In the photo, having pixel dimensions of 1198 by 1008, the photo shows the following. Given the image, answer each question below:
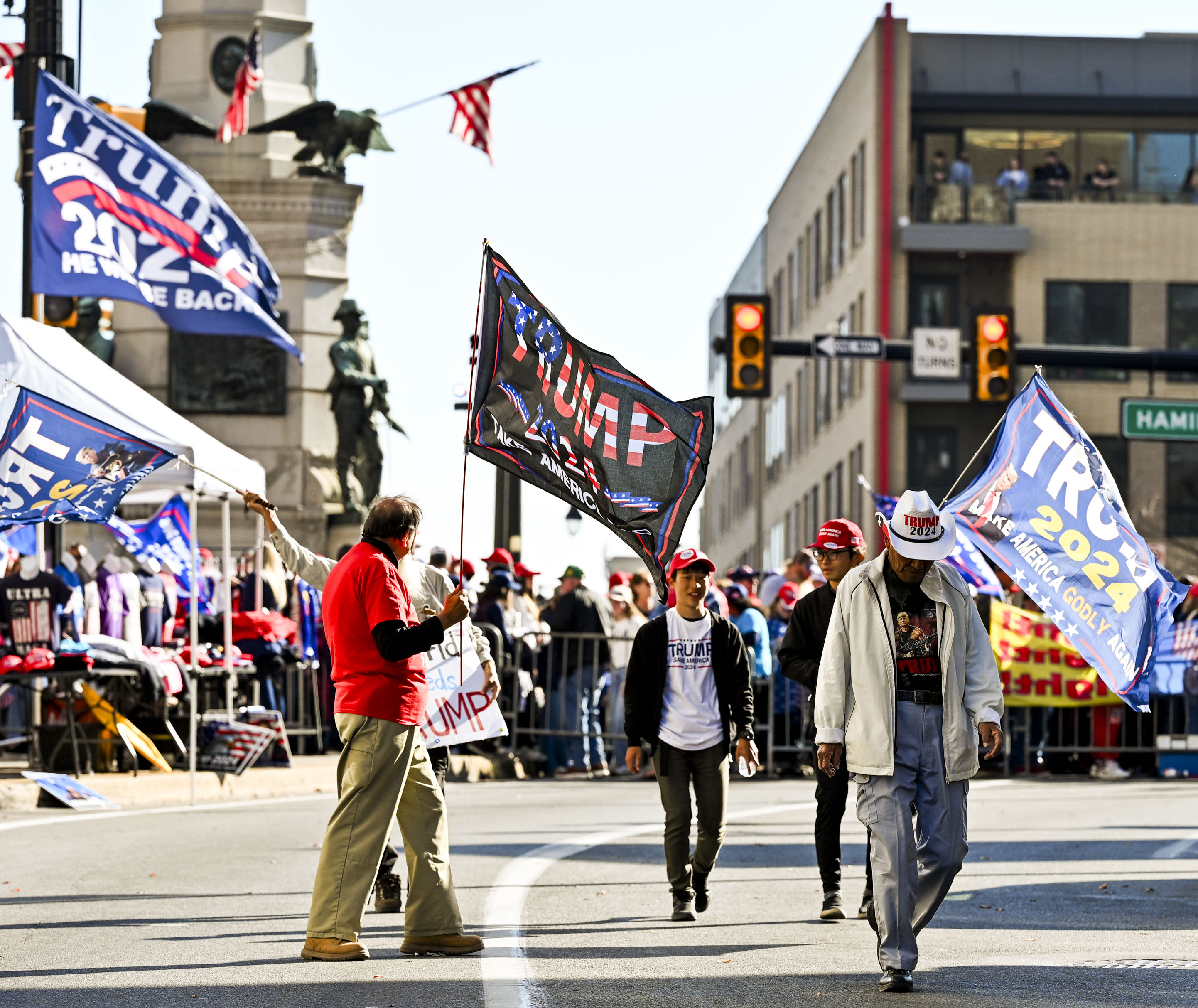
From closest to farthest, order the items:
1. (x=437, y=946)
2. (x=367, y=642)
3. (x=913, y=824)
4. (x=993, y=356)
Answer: (x=913, y=824)
(x=367, y=642)
(x=437, y=946)
(x=993, y=356)

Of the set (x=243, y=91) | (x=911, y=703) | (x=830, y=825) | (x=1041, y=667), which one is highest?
(x=243, y=91)

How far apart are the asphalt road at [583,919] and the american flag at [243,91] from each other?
9.99m

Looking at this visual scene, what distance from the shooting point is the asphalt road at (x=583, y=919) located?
7723 mm

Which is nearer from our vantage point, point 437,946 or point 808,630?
point 437,946

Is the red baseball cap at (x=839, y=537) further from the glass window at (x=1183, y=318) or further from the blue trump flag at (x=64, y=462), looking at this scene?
the glass window at (x=1183, y=318)

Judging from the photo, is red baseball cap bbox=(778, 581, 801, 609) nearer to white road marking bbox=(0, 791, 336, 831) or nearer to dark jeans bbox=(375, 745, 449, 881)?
white road marking bbox=(0, 791, 336, 831)

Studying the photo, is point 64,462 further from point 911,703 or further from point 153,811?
point 911,703

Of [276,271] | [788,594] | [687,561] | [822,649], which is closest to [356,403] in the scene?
[276,271]

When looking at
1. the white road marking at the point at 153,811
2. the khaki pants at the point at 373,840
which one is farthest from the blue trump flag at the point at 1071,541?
the white road marking at the point at 153,811

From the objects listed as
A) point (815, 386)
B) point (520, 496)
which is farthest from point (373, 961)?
point (815, 386)

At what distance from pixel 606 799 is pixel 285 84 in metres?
13.5

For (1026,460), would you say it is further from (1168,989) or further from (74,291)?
(74,291)

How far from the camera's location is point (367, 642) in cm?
841

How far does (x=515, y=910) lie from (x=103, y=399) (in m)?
6.59
